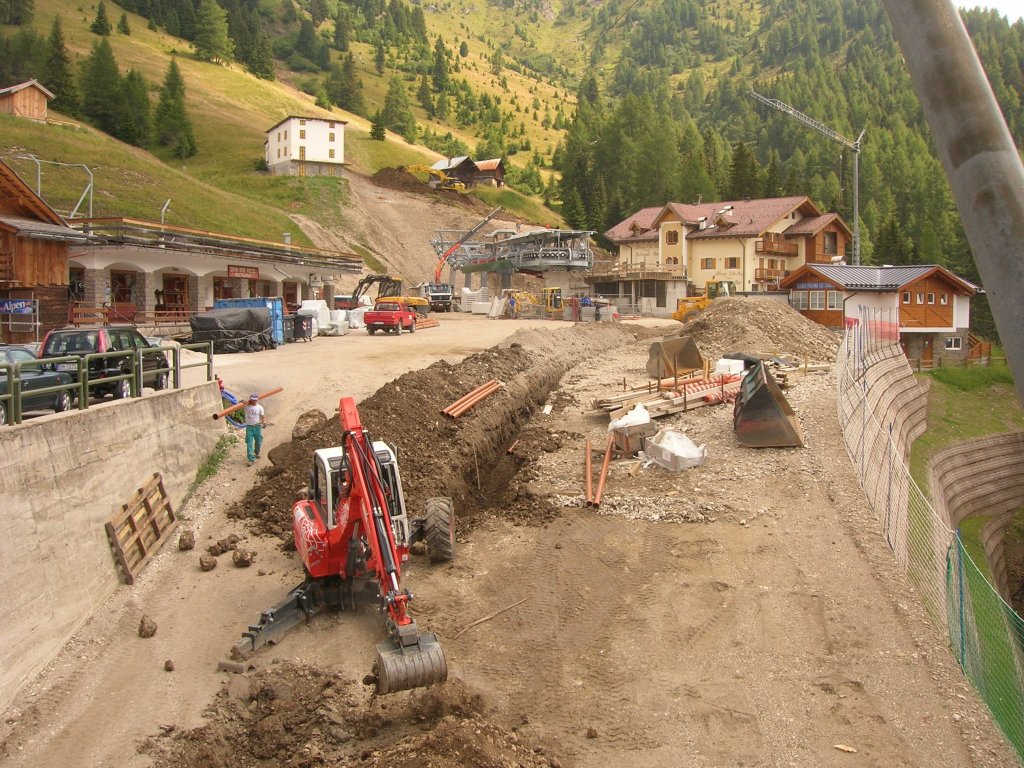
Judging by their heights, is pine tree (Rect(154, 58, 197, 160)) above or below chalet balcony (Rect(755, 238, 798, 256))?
above

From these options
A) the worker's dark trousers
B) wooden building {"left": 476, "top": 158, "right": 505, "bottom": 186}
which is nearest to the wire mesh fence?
the worker's dark trousers

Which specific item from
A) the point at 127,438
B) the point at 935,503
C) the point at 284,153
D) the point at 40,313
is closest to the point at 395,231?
the point at 284,153

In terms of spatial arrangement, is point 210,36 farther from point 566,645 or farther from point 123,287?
point 566,645

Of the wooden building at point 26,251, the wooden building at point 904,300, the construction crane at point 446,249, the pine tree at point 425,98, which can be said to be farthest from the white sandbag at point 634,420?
the pine tree at point 425,98

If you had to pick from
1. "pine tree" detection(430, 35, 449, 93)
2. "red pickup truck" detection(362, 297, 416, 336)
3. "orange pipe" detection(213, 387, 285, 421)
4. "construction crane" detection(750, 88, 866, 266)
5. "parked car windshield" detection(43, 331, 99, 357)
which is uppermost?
"pine tree" detection(430, 35, 449, 93)

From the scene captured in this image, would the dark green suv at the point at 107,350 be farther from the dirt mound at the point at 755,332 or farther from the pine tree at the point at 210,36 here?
the pine tree at the point at 210,36

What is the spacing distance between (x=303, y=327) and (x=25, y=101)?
53554 mm

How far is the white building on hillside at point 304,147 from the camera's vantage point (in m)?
86.5

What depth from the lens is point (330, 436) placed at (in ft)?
57.0

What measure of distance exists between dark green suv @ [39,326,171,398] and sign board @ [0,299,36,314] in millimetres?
14200

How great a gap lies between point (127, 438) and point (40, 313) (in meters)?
23.6

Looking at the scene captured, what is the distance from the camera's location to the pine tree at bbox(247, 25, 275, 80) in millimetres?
137250

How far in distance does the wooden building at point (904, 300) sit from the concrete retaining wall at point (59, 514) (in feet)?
141

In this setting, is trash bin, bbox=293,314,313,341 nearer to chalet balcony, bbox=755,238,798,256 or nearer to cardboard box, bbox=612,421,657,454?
cardboard box, bbox=612,421,657,454
